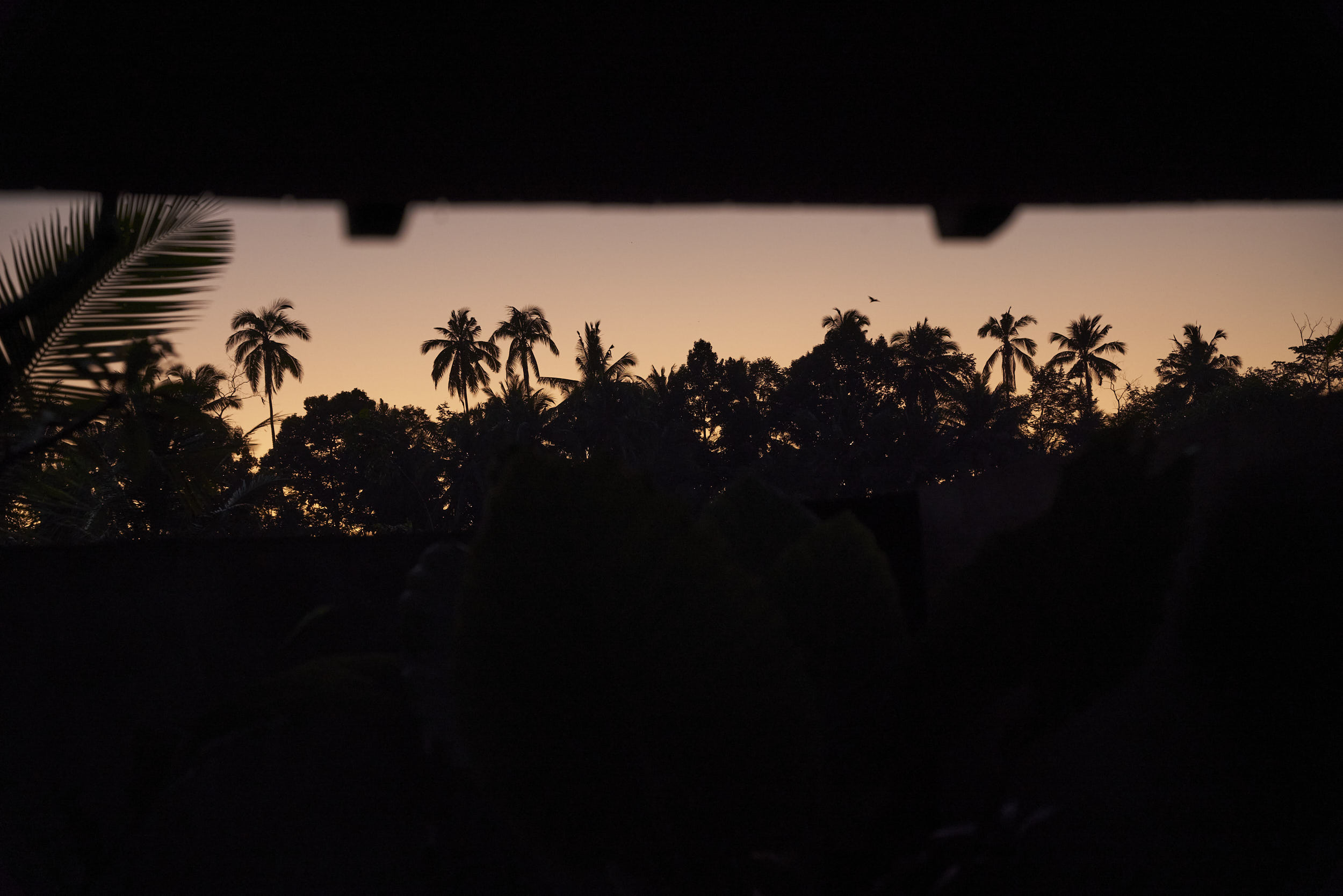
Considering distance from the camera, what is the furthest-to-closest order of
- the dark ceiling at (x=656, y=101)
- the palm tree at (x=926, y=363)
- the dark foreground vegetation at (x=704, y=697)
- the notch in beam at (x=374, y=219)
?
the palm tree at (x=926, y=363) → the notch in beam at (x=374, y=219) → the dark ceiling at (x=656, y=101) → the dark foreground vegetation at (x=704, y=697)

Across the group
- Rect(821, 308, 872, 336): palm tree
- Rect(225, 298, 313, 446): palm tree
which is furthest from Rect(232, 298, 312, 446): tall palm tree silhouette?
Rect(821, 308, 872, 336): palm tree

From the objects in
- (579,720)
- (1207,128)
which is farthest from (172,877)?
(1207,128)

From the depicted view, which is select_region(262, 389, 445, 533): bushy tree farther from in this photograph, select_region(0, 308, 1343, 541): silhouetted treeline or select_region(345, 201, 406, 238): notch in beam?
select_region(345, 201, 406, 238): notch in beam

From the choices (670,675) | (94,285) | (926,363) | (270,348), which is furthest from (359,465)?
(670,675)

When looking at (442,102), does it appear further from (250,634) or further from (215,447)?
(215,447)

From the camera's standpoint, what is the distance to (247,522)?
12.9 m

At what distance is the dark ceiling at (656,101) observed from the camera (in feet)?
4.24

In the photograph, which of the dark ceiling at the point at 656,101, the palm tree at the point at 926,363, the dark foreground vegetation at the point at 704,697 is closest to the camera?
the dark foreground vegetation at the point at 704,697

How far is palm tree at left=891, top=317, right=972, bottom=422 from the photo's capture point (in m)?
24.6

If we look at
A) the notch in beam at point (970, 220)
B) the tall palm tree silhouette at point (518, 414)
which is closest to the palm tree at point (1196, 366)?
the tall palm tree silhouette at point (518, 414)

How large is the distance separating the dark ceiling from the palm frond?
1.60ft

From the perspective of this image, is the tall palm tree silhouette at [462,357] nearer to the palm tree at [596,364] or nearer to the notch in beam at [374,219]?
the palm tree at [596,364]

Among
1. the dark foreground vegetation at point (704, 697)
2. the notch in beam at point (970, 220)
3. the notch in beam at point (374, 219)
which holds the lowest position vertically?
the dark foreground vegetation at point (704, 697)

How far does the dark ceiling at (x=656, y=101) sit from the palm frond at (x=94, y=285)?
488 millimetres
